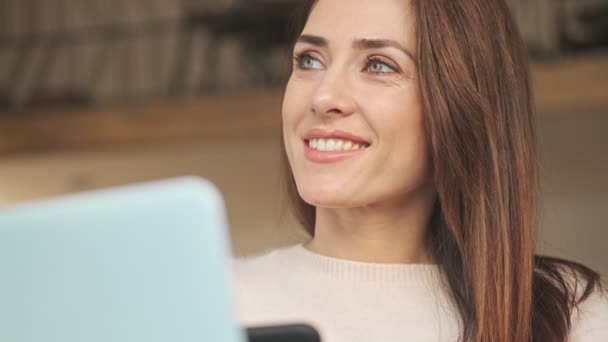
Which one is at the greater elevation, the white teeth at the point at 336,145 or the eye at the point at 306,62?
the eye at the point at 306,62

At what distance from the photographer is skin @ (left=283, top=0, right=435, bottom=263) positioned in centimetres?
149

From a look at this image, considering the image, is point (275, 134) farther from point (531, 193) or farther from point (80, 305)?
point (80, 305)

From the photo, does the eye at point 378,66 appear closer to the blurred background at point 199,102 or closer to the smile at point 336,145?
the smile at point 336,145

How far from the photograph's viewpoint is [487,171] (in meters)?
1.56

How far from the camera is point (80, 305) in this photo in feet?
2.04

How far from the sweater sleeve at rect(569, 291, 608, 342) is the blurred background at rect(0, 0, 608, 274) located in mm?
3368

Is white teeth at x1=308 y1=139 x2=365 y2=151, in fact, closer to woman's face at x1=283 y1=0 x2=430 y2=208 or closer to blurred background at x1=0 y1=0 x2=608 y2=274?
woman's face at x1=283 y1=0 x2=430 y2=208

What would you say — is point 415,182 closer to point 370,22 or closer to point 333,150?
point 333,150

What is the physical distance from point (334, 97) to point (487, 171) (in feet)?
0.94

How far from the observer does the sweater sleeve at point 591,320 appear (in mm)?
1528

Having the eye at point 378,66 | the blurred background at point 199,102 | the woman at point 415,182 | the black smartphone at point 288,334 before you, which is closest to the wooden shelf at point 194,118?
the blurred background at point 199,102

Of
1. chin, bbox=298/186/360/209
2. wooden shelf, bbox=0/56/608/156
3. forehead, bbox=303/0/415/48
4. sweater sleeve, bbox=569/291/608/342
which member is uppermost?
forehead, bbox=303/0/415/48

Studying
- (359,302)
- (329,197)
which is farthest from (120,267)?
(359,302)

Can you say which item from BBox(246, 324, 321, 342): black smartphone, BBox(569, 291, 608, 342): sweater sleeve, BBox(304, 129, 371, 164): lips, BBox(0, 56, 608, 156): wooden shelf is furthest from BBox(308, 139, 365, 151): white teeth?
BBox(0, 56, 608, 156): wooden shelf
